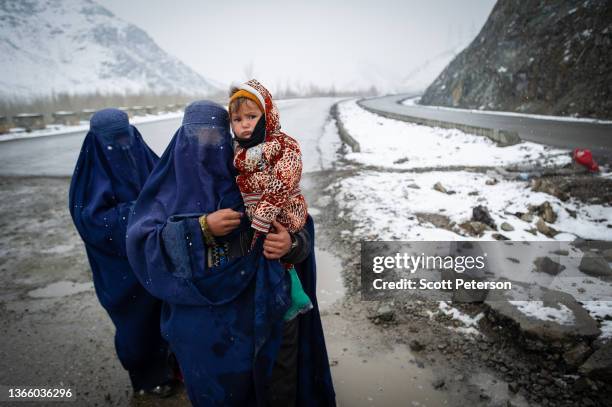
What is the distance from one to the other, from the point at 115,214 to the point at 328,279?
2.32 metres

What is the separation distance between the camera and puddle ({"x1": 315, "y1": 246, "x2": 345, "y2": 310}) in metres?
3.33

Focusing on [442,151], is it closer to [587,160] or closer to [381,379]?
[587,160]

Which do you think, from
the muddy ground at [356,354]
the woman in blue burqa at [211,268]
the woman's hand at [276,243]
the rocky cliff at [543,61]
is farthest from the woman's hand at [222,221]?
the rocky cliff at [543,61]

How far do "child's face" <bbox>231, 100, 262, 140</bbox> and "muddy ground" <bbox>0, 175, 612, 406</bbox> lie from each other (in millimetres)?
1847

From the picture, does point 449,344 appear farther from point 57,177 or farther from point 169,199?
point 57,177

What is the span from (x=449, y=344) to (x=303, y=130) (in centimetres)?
1395

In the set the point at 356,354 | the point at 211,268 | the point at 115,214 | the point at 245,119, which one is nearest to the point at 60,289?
the point at 115,214

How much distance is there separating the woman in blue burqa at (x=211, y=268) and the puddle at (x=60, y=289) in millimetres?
2804

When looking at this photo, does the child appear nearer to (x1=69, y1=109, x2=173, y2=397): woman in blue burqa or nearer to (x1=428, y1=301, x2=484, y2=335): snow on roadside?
(x1=69, y1=109, x2=173, y2=397): woman in blue burqa

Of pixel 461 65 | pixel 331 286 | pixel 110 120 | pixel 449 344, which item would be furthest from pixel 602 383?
pixel 461 65

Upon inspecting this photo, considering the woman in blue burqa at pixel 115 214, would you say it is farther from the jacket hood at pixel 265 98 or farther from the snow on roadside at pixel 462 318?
the snow on roadside at pixel 462 318

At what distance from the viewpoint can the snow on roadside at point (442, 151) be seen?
779cm

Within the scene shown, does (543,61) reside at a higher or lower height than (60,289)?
higher

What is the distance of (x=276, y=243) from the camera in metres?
1.35
